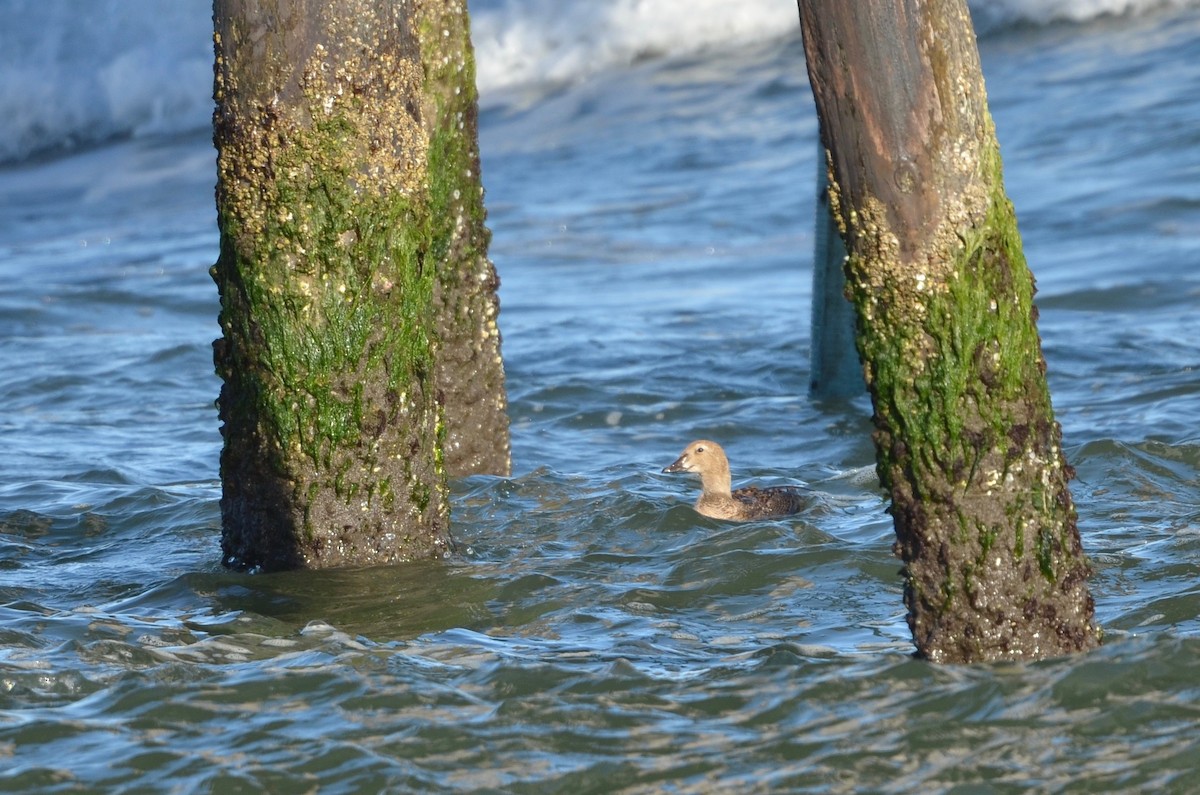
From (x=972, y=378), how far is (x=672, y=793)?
1.43m

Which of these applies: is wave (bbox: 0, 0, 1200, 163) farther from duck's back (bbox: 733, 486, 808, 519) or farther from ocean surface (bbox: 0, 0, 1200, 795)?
duck's back (bbox: 733, 486, 808, 519)

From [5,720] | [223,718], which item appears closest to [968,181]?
[223,718]

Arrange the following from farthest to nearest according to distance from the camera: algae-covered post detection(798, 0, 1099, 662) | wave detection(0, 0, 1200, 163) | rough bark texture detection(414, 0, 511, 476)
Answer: wave detection(0, 0, 1200, 163), rough bark texture detection(414, 0, 511, 476), algae-covered post detection(798, 0, 1099, 662)

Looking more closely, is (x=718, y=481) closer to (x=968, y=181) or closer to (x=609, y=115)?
(x=968, y=181)

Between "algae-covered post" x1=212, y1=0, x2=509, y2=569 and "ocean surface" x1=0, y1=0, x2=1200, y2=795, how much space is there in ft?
0.87

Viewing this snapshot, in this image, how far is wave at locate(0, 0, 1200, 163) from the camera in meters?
25.5

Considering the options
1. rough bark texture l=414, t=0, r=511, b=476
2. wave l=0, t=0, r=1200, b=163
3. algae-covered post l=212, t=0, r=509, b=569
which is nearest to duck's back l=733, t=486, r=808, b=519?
rough bark texture l=414, t=0, r=511, b=476

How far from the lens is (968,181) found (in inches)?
182

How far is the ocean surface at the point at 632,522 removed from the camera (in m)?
4.84

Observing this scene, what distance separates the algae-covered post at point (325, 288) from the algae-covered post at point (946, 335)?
2003mm

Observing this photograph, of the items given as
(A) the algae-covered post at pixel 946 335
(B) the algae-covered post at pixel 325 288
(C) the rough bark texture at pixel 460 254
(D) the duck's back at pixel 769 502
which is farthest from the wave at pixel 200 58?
(A) the algae-covered post at pixel 946 335

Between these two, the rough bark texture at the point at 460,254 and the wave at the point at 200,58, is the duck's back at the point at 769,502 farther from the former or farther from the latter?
the wave at the point at 200,58

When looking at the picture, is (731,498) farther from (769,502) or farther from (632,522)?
(632,522)

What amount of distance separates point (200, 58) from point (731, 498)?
21.4 meters
